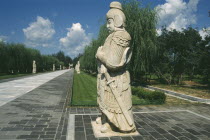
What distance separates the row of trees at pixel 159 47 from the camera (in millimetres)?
17375

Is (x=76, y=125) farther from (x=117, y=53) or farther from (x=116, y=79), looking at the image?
(x=117, y=53)

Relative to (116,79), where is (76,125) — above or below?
below

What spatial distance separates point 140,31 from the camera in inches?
672

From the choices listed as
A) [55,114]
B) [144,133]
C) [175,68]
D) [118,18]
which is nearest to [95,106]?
[55,114]

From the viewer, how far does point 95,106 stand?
31.2ft

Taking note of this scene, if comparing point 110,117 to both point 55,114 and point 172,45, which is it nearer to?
point 55,114

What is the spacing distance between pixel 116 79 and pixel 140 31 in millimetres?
12795

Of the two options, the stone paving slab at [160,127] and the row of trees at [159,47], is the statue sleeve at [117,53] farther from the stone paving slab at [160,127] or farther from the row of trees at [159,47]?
the row of trees at [159,47]

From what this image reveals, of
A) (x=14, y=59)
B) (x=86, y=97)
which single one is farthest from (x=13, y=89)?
(x=14, y=59)

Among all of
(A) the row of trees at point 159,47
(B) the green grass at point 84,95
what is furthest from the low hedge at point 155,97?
(A) the row of trees at point 159,47

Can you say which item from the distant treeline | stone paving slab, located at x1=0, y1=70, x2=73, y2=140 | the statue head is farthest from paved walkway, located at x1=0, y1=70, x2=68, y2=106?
the distant treeline

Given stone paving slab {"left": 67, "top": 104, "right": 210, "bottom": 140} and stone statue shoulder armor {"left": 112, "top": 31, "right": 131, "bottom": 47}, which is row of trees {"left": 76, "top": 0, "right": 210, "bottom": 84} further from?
stone statue shoulder armor {"left": 112, "top": 31, "right": 131, "bottom": 47}

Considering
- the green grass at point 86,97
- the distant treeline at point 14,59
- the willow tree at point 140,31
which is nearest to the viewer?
the green grass at point 86,97

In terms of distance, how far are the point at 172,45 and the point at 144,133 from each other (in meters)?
18.6
